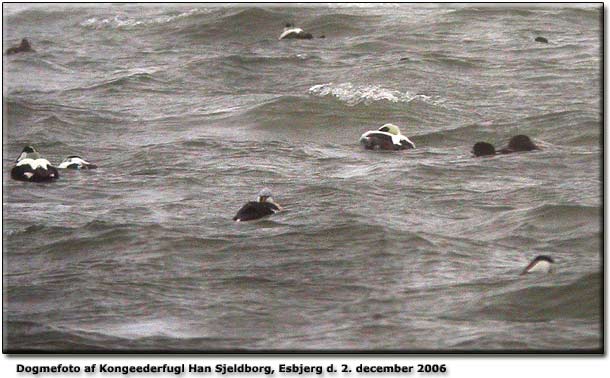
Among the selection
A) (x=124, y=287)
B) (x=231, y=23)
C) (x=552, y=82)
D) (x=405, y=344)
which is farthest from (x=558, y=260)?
(x=231, y=23)

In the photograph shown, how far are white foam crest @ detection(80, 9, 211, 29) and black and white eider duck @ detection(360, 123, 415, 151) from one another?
38.1ft

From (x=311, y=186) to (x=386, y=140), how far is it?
2.40 metres

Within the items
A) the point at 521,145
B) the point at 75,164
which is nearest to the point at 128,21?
the point at 75,164

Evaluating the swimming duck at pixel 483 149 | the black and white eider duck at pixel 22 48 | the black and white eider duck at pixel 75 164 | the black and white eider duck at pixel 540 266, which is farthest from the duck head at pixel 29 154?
the black and white eider duck at pixel 22 48

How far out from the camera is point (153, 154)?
20.2 metres

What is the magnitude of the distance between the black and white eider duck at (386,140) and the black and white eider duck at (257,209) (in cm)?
376

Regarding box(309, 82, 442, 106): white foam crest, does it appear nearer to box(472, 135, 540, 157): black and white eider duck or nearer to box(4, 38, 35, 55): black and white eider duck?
box(472, 135, 540, 157): black and white eider duck

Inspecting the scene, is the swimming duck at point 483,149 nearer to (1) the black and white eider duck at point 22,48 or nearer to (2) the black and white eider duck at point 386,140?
(2) the black and white eider duck at point 386,140

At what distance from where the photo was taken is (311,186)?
59.4 ft

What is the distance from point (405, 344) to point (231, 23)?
66.0ft

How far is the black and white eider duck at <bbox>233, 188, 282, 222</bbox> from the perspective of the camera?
53.3 ft

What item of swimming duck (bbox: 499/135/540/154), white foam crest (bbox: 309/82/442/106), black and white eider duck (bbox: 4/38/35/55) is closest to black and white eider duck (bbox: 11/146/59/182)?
swimming duck (bbox: 499/135/540/154)

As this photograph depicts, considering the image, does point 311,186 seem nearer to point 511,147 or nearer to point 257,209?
point 257,209

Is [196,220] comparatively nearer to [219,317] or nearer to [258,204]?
[258,204]
